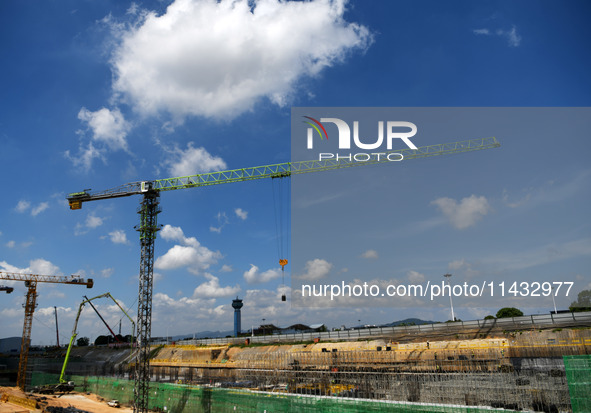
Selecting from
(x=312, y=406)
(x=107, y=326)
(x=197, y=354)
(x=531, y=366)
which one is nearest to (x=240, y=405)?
(x=312, y=406)

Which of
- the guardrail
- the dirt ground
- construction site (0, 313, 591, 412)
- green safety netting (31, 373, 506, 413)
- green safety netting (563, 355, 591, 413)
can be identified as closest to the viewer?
green safety netting (563, 355, 591, 413)

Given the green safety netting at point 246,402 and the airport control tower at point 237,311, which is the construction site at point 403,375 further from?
the airport control tower at point 237,311

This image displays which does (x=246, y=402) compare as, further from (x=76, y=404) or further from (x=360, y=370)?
(x=76, y=404)

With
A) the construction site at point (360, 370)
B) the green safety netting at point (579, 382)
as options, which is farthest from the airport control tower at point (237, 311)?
the green safety netting at point (579, 382)

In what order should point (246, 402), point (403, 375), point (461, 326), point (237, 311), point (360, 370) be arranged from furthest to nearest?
point (237, 311)
point (461, 326)
point (360, 370)
point (403, 375)
point (246, 402)

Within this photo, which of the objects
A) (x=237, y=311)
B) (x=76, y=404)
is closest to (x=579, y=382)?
(x=76, y=404)

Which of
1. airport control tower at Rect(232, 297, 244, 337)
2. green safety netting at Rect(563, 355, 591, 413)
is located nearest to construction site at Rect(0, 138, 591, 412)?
green safety netting at Rect(563, 355, 591, 413)

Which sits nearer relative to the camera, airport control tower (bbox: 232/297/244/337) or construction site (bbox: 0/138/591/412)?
construction site (bbox: 0/138/591/412)

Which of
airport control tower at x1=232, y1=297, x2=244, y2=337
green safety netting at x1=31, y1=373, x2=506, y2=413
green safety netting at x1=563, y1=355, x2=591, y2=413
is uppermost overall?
airport control tower at x1=232, y1=297, x2=244, y2=337

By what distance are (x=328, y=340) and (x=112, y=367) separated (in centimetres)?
5890

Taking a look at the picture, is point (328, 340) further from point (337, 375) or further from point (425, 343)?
point (337, 375)

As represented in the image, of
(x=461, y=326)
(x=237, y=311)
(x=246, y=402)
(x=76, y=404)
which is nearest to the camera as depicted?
(x=246, y=402)

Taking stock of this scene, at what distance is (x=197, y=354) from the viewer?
8375cm

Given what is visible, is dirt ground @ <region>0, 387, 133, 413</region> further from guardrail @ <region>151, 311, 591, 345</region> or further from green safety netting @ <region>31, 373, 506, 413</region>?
guardrail @ <region>151, 311, 591, 345</region>
